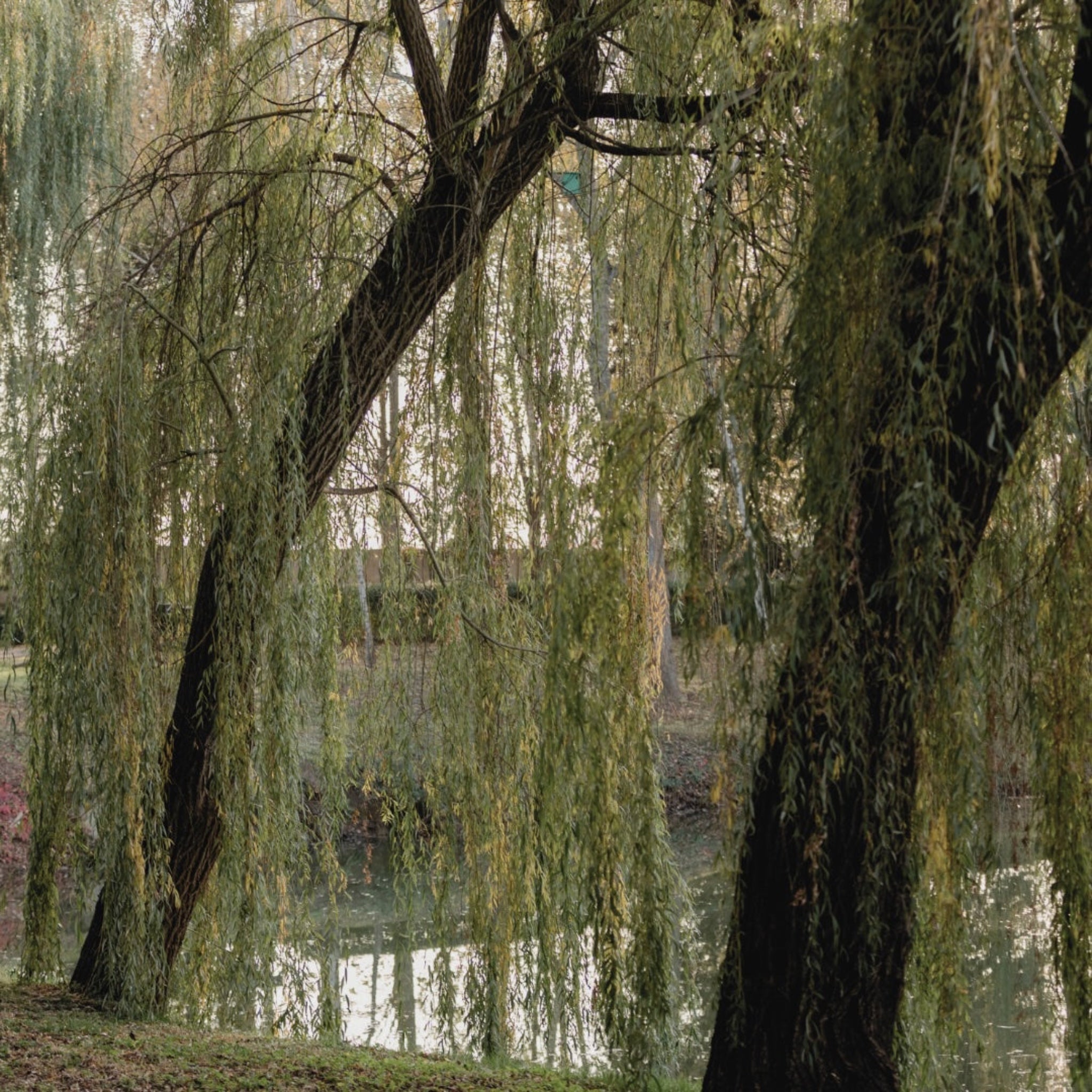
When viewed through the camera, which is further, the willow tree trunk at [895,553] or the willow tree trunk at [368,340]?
the willow tree trunk at [368,340]

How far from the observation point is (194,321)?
479 cm

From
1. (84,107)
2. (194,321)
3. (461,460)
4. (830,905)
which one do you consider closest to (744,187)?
(461,460)

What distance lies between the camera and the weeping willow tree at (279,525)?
396 centimetres

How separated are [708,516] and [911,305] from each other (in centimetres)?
57

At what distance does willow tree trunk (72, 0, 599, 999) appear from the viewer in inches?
160

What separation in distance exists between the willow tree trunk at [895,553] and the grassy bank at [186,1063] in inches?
58.4

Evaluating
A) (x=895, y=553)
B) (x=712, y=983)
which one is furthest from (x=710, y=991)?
(x=895, y=553)

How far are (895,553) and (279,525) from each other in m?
2.33

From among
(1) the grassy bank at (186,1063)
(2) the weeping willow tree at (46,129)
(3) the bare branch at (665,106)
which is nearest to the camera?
(3) the bare branch at (665,106)

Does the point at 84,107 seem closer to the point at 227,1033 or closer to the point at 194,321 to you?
the point at 194,321

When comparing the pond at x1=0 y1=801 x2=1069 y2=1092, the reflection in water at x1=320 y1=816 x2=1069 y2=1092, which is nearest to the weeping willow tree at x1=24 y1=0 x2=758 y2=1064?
the pond at x1=0 y1=801 x2=1069 y2=1092

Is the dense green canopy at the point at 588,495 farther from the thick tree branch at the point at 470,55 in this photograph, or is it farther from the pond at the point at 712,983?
the pond at the point at 712,983

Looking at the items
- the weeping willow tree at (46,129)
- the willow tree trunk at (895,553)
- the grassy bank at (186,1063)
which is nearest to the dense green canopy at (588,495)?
the willow tree trunk at (895,553)

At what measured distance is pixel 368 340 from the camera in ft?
14.3
